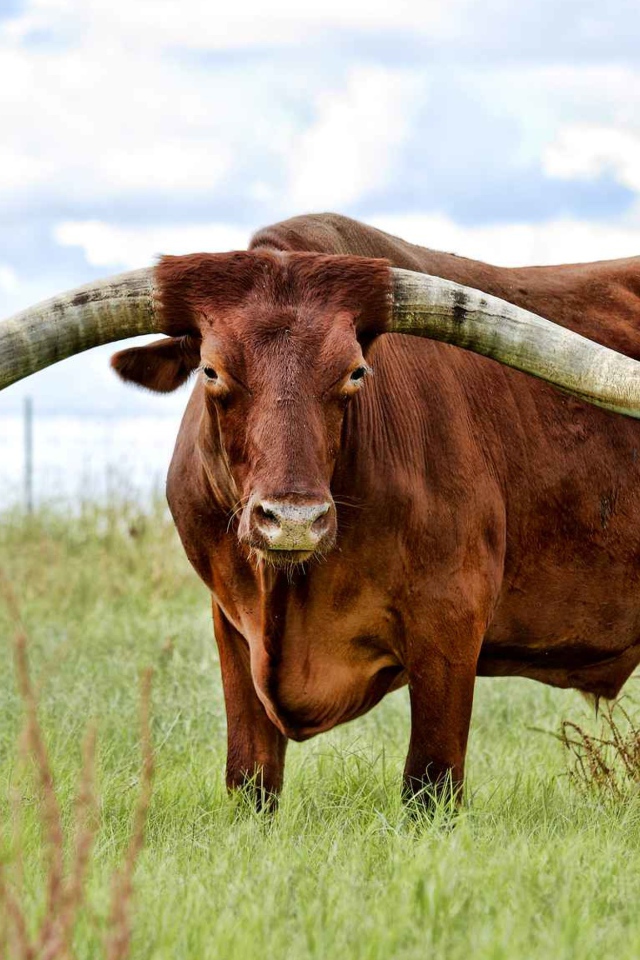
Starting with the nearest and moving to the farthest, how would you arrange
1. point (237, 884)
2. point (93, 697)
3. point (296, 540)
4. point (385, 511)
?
point (237, 884)
point (296, 540)
point (385, 511)
point (93, 697)

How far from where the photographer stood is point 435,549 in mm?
4871

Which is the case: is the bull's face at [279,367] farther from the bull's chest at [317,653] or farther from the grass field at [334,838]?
the grass field at [334,838]

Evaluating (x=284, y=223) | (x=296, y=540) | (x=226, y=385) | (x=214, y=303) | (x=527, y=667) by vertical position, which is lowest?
(x=527, y=667)

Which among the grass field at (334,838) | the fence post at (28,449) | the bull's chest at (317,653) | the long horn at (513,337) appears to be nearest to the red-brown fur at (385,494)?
the bull's chest at (317,653)

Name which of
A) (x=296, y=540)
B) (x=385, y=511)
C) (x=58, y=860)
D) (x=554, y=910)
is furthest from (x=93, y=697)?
(x=58, y=860)

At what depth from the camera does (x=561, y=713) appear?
7.73m

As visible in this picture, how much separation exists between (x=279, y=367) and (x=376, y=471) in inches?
30.1

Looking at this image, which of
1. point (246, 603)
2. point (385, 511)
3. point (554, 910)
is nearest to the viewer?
point (554, 910)

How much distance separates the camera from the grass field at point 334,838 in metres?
3.33

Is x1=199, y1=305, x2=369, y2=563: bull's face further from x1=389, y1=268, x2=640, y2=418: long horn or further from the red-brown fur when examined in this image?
x1=389, y1=268, x2=640, y2=418: long horn

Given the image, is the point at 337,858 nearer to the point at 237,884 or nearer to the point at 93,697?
the point at 237,884

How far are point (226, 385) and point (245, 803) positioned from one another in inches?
71.6

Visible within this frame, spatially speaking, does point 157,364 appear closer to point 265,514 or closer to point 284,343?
point 284,343

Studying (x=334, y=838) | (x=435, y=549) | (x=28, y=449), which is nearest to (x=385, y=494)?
(x=435, y=549)
